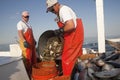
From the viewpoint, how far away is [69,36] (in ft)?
12.0

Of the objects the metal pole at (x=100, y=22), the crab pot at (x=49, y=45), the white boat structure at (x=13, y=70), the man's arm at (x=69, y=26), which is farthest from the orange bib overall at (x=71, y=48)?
the metal pole at (x=100, y=22)

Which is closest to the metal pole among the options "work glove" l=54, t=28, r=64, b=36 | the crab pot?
the crab pot

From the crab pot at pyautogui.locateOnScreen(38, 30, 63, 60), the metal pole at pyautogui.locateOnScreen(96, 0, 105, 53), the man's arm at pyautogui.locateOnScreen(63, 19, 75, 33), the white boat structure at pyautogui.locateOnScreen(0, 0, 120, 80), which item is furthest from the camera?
the metal pole at pyautogui.locateOnScreen(96, 0, 105, 53)

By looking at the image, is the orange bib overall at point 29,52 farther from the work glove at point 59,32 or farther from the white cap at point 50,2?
the white cap at point 50,2

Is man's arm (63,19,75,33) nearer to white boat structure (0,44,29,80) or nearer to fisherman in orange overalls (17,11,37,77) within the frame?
white boat structure (0,44,29,80)

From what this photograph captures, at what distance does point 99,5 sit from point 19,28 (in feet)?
5.92

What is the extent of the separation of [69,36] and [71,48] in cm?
18

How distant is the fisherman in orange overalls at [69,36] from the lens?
3602 mm

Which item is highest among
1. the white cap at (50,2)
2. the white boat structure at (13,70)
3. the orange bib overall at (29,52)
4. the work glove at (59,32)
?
the white cap at (50,2)

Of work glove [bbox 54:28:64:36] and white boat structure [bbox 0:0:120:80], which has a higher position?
work glove [bbox 54:28:64:36]

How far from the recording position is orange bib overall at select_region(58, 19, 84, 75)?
11.9ft

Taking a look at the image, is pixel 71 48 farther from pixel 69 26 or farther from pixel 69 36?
pixel 69 26

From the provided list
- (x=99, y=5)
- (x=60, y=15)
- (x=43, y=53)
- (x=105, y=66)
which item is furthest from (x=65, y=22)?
(x=99, y=5)

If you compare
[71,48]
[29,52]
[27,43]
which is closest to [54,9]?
[71,48]
